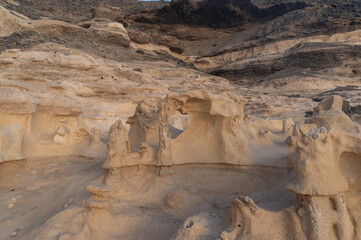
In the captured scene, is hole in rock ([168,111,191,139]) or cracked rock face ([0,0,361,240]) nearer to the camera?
cracked rock face ([0,0,361,240])

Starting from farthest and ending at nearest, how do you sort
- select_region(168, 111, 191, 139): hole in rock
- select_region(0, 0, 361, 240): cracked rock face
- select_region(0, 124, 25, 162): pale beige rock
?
select_region(168, 111, 191, 139): hole in rock, select_region(0, 124, 25, 162): pale beige rock, select_region(0, 0, 361, 240): cracked rock face

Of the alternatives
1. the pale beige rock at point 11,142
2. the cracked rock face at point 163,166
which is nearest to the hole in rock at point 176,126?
the cracked rock face at point 163,166

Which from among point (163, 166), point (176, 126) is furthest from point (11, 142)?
point (176, 126)

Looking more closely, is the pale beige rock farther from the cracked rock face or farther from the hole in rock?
the hole in rock

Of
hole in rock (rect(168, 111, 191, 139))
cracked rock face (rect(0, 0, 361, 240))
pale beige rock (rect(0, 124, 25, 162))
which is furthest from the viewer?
hole in rock (rect(168, 111, 191, 139))

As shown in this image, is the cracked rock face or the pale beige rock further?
the pale beige rock

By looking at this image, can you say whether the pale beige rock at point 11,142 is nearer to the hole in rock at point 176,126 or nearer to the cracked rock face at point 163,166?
the cracked rock face at point 163,166

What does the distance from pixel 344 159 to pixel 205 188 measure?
5.89 ft

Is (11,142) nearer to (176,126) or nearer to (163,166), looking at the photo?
(163,166)

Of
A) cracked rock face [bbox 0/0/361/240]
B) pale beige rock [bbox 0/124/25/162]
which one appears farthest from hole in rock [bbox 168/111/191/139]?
pale beige rock [bbox 0/124/25/162]

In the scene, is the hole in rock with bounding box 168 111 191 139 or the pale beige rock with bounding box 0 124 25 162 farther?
the hole in rock with bounding box 168 111 191 139

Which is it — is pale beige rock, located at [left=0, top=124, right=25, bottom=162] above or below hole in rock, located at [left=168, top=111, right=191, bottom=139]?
below

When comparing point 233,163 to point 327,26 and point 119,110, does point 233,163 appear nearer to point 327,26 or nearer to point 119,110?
point 119,110

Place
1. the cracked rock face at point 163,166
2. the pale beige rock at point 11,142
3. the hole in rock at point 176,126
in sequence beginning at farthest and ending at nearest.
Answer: the hole in rock at point 176,126
the pale beige rock at point 11,142
the cracked rock face at point 163,166
